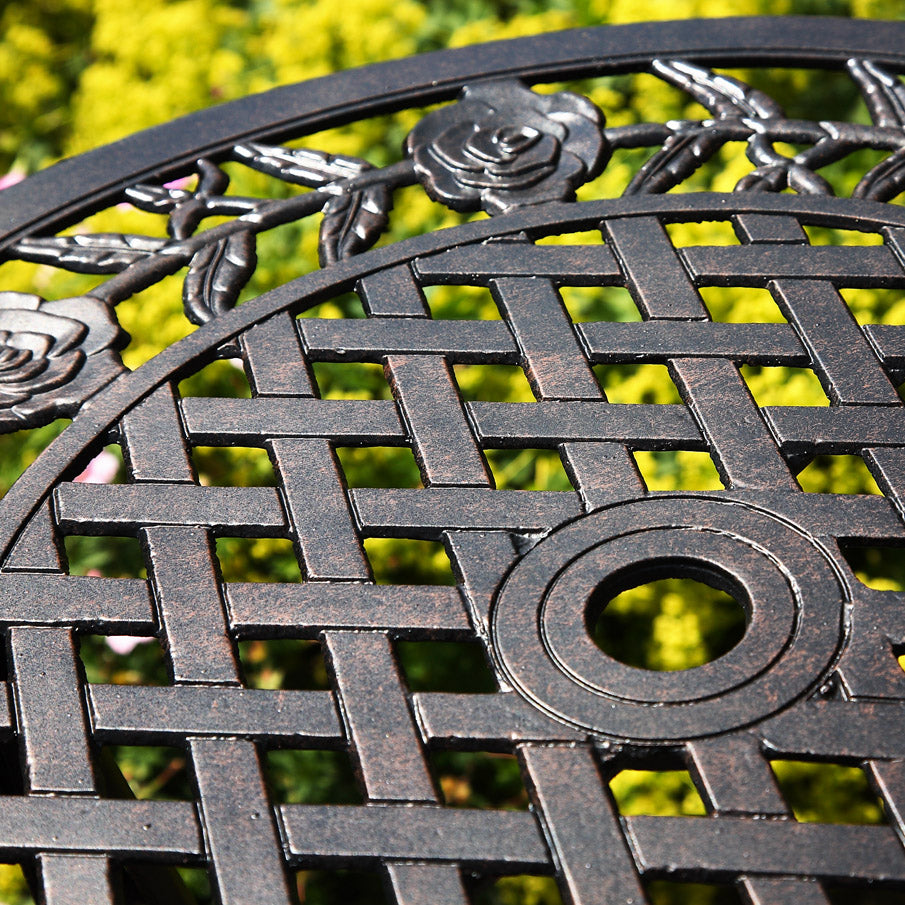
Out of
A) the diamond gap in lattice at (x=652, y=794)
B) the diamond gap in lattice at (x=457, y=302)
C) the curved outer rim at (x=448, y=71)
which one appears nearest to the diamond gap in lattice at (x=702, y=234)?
the diamond gap in lattice at (x=457, y=302)

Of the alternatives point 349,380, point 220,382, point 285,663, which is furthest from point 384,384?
point 285,663

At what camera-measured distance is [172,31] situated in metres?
2.68

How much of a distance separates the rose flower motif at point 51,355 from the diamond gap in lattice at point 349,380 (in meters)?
0.74

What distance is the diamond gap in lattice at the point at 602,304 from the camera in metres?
2.17

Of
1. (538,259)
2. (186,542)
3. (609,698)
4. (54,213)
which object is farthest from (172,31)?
(609,698)

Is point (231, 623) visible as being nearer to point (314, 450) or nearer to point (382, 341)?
→ point (314, 450)

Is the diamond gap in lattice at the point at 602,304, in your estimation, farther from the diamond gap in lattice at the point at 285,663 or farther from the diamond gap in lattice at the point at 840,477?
the diamond gap in lattice at the point at 285,663

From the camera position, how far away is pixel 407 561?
2.16 meters

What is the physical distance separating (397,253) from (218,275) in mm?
204

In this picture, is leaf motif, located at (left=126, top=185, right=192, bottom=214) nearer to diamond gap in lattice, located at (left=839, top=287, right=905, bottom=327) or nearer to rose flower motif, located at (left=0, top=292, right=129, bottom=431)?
rose flower motif, located at (left=0, top=292, right=129, bottom=431)

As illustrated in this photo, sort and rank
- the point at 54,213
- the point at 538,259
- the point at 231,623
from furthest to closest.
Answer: the point at 54,213 → the point at 538,259 → the point at 231,623

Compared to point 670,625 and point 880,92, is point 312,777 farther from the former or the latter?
point 880,92

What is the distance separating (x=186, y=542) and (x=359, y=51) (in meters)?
1.77

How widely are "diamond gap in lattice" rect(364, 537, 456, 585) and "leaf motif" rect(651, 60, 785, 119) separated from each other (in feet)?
2.93
